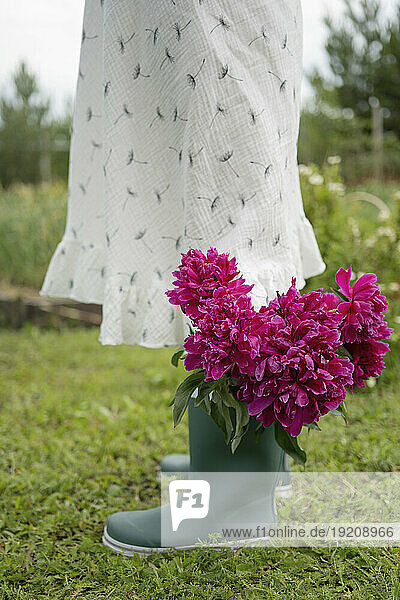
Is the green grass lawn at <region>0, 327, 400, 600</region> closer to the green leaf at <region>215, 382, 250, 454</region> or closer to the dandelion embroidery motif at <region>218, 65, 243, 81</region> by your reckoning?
the green leaf at <region>215, 382, 250, 454</region>

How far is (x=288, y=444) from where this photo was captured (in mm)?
996

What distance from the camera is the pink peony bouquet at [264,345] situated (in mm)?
843

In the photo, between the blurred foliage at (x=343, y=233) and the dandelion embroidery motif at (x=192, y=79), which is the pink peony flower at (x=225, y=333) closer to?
the dandelion embroidery motif at (x=192, y=79)

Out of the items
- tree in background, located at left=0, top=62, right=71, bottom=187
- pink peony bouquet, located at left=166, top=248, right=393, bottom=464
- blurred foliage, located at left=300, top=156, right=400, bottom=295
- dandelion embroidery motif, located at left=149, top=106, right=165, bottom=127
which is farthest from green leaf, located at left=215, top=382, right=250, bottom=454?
tree in background, located at left=0, top=62, right=71, bottom=187

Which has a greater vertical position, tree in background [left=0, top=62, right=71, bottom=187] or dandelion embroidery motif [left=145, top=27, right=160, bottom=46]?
tree in background [left=0, top=62, right=71, bottom=187]

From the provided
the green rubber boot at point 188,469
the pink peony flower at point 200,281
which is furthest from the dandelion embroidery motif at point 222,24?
the green rubber boot at point 188,469

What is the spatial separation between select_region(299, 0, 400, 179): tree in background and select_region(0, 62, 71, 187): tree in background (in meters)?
3.42

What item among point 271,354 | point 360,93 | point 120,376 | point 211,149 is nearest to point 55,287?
point 211,149

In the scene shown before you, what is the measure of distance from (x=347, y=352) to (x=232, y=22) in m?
0.59

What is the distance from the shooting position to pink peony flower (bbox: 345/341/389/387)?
0.97 meters

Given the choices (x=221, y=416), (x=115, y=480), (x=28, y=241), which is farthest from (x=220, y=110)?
(x=28, y=241)

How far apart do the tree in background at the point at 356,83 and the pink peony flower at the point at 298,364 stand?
7.47 m

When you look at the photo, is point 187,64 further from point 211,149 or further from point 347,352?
point 347,352

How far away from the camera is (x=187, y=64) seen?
98cm
